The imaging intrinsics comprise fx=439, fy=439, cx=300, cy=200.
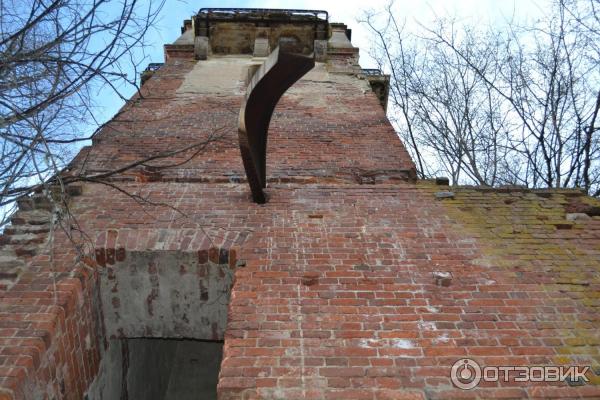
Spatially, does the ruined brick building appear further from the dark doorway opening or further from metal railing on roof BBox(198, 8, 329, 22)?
metal railing on roof BBox(198, 8, 329, 22)

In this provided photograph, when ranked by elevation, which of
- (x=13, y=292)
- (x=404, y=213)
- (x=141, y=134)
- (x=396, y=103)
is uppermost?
(x=396, y=103)

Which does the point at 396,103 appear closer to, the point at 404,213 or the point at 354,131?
the point at 354,131

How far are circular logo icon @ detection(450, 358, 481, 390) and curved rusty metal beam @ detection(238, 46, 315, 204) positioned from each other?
84.2 inches

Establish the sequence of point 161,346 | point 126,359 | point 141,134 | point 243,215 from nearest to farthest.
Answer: point 243,215
point 126,359
point 141,134
point 161,346

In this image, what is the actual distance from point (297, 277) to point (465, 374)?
125 cm

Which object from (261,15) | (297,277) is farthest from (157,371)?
(261,15)

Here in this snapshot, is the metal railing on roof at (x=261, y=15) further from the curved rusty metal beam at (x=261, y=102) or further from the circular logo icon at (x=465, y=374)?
the circular logo icon at (x=465, y=374)

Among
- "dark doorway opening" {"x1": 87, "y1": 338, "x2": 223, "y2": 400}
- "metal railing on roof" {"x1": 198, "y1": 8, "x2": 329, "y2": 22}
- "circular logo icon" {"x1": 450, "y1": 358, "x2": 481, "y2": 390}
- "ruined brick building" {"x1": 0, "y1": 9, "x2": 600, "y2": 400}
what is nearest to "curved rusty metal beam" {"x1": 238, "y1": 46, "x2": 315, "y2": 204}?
"ruined brick building" {"x1": 0, "y1": 9, "x2": 600, "y2": 400}

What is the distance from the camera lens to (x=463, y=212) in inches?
157

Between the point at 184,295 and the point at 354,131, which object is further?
the point at 354,131

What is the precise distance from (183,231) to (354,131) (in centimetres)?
306

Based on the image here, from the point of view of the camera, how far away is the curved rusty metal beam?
3.02m

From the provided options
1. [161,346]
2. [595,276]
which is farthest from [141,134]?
[595,276]

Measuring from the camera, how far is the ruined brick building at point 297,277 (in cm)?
255
